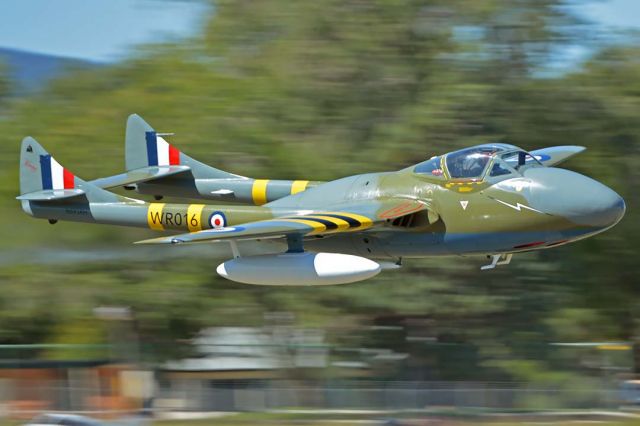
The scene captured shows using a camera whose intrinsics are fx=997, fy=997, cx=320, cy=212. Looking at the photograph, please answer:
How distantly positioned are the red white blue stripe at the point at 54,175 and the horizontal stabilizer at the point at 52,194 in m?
0.11

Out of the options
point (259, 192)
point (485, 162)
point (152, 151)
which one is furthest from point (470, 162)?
point (152, 151)

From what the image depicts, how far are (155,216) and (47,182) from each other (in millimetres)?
2560

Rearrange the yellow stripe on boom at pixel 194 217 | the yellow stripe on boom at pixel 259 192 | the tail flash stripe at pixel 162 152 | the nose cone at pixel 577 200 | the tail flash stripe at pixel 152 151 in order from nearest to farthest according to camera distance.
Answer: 1. the nose cone at pixel 577 200
2. the yellow stripe on boom at pixel 194 217
3. the yellow stripe on boom at pixel 259 192
4. the tail flash stripe at pixel 162 152
5. the tail flash stripe at pixel 152 151

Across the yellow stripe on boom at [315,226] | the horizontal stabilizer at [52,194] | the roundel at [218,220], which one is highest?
the horizontal stabilizer at [52,194]

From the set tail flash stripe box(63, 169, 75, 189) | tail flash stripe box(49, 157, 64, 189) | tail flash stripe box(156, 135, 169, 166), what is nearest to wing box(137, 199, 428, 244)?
tail flash stripe box(63, 169, 75, 189)

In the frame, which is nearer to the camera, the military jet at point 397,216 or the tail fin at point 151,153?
the military jet at point 397,216

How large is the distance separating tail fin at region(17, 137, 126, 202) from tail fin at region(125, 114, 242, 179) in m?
1.91

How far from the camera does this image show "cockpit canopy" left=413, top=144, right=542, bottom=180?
1413 centimetres

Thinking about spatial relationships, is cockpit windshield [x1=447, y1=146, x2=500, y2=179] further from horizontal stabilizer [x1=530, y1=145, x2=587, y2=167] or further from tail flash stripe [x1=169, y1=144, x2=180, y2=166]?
tail flash stripe [x1=169, y1=144, x2=180, y2=166]

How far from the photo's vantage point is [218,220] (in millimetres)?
15734

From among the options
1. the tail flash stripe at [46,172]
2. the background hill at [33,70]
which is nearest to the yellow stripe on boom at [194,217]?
the tail flash stripe at [46,172]

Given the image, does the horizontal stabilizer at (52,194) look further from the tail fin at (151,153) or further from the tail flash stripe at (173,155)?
the tail flash stripe at (173,155)

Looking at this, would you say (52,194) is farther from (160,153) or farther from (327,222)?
(327,222)

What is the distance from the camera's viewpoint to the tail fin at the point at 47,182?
55.8 feet
